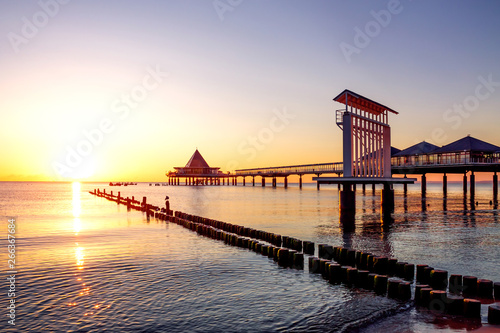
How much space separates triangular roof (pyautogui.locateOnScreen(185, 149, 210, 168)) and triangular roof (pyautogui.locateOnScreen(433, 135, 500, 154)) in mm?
140535

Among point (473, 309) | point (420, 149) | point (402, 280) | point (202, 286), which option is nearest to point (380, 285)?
point (402, 280)

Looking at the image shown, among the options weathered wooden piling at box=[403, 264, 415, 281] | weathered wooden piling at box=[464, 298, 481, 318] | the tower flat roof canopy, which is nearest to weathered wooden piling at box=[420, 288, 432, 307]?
weathered wooden piling at box=[464, 298, 481, 318]

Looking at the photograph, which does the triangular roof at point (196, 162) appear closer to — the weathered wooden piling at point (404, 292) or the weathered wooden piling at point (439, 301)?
the weathered wooden piling at point (404, 292)

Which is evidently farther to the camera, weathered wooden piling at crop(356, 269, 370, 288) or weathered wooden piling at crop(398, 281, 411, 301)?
weathered wooden piling at crop(356, 269, 370, 288)

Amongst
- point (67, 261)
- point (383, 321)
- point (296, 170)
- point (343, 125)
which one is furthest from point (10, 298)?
point (296, 170)

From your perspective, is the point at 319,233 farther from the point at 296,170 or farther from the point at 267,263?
the point at 296,170

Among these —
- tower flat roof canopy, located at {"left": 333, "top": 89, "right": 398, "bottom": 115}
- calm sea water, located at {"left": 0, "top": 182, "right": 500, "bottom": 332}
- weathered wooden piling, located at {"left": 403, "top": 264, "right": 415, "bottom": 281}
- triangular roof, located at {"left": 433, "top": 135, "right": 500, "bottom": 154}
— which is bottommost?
calm sea water, located at {"left": 0, "top": 182, "right": 500, "bottom": 332}

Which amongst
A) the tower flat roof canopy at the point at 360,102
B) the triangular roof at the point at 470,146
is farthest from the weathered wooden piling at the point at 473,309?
the triangular roof at the point at 470,146

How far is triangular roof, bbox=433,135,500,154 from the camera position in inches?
2442

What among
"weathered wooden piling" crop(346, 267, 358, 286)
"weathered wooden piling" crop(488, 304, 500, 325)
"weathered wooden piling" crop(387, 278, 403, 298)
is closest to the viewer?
"weathered wooden piling" crop(488, 304, 500, 325)

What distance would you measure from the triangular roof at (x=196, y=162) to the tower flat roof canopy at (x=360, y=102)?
154m

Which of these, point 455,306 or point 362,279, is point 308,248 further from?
point 455,306

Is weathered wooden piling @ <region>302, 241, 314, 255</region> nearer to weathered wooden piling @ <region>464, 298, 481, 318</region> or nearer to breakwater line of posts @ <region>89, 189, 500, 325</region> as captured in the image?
breakwater line of posts @ <region>89, 189, 500, 325</region>

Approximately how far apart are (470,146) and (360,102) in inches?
1259
